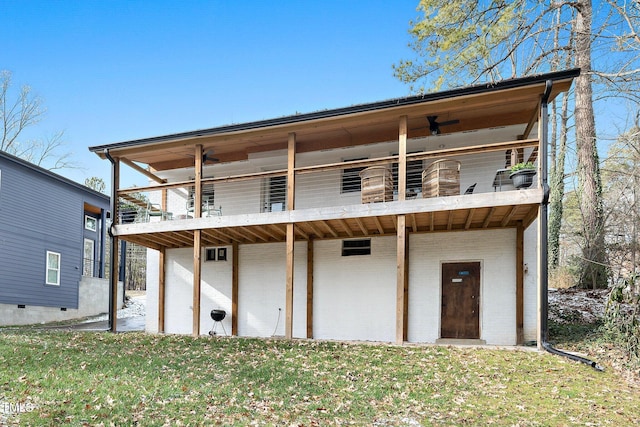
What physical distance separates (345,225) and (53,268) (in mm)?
14293

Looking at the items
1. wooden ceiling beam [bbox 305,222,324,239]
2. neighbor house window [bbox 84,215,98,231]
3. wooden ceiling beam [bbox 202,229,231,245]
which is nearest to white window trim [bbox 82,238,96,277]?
neighbor house window [bbox 84,215,98,231]

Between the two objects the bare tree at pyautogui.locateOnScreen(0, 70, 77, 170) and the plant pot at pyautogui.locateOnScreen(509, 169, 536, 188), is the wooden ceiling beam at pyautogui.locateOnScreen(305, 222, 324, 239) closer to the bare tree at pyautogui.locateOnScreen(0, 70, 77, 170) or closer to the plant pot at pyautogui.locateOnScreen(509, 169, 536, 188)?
the plant pot at pyautogui.locateOnScreen(509, 169, 536, 188)

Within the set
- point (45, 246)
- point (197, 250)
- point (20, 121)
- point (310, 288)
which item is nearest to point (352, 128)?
point (310, 288)

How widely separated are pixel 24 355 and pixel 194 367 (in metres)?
3.41

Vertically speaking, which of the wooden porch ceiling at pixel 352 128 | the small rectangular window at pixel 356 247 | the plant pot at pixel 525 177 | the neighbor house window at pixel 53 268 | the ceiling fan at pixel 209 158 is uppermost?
the wooden porch ceiling at pixel 352 128

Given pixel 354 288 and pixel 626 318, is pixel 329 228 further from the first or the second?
pixel 626 318

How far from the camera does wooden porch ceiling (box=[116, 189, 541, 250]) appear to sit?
29.5ft

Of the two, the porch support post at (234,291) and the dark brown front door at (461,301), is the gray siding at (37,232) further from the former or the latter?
the dark brown front door at (461,301)

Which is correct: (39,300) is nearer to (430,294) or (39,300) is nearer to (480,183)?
(430,294)

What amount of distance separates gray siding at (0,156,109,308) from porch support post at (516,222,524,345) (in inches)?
653

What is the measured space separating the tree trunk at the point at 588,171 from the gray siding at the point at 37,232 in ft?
62.2

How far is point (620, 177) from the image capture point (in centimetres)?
1108

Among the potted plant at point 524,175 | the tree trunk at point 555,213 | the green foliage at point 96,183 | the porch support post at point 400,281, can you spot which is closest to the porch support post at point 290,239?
the porch support post at point 400,281

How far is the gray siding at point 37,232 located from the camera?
16.0m
